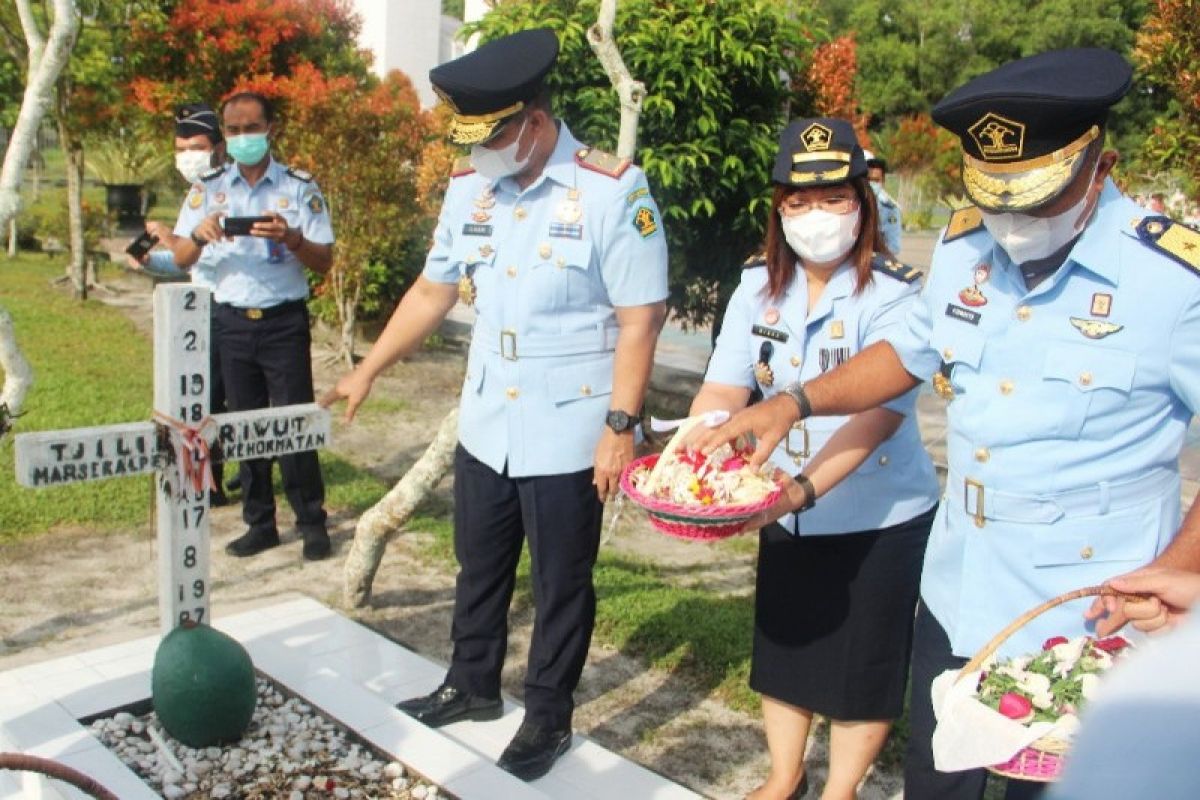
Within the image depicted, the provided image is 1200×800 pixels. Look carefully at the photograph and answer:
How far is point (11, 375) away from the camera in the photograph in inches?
151

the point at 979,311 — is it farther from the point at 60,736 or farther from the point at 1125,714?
the point at 60,736

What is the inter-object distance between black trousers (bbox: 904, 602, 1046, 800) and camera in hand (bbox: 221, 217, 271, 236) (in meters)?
3.51

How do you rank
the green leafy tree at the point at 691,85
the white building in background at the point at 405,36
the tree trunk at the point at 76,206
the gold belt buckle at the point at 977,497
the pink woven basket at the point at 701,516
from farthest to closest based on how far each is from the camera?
1. the white building in background at the point at 405,36
2. the tree trunk at the point at 76,206
3. the green leafy tree at the point at 691,85
4. the pink woven basket at the point at 701,516
5. the gold belt buckle at the point at 977,497

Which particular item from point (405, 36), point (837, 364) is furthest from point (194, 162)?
point (405, 36)

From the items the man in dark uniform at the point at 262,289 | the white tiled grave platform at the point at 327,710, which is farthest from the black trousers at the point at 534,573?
the man in dark uniform at the point at 262,289

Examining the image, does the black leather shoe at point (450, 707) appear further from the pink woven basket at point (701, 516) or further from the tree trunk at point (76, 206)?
the tree trunk at point (76, 206)

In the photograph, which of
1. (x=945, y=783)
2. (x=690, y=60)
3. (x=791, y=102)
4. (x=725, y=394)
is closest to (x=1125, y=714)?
(x=945, y=783)

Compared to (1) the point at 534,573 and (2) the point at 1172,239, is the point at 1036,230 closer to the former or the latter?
(2) the point at 1172,239

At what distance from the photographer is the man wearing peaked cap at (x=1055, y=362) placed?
2357 mm

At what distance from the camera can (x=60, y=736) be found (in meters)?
3.62

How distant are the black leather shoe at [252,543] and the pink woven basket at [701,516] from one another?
3337 millimetres

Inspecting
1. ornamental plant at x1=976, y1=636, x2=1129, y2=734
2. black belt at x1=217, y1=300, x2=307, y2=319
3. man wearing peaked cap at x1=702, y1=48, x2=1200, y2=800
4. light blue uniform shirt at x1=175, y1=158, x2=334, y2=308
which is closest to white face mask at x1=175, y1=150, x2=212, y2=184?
light blue uniform shirt at x1=175, y1=158, x2=334, y2=308

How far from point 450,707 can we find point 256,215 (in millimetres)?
2689

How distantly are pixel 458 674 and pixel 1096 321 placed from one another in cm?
239
